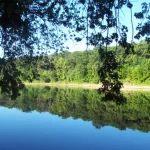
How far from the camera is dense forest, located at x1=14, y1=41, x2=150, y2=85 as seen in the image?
19.2ft

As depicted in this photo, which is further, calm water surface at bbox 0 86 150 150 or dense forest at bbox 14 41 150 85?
calm water surface at bbox 0 86 150 150

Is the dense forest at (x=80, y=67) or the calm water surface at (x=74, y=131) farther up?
the dense forest at (x=80, y=67)

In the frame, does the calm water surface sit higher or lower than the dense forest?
lower

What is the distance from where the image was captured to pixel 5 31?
561cm

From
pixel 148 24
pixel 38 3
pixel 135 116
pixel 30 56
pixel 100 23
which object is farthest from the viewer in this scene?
pixel 135 116

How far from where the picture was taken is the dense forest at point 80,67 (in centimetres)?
585

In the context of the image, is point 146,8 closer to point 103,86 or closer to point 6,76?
point 103,86

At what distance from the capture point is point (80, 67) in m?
65.8

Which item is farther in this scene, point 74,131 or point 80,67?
point 80,67

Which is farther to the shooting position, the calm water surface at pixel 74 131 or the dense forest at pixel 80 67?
the calm water surface at pixel 74 131

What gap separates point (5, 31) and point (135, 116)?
17340 millimetres

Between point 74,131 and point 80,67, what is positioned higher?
point 80,67

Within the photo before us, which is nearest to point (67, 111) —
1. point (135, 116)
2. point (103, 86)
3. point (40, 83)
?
point (135, 116)

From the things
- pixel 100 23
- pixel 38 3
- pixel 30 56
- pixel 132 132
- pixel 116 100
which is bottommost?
pixel 132 132
